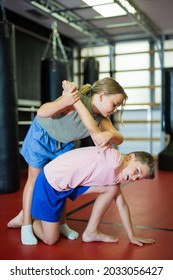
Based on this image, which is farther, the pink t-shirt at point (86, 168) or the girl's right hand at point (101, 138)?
the pink t-shirt at point (86, 168)

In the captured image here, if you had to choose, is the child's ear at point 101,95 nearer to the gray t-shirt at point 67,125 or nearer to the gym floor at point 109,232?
the gray t-shirt at point 67,125

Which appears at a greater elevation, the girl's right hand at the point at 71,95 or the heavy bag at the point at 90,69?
the heavy bag at the point at 90,69

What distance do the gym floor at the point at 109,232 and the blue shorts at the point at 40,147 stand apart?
18.8 inches

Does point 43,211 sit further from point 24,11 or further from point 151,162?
point 24,11

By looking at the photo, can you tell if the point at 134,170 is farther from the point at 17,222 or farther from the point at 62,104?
the point at 17,222

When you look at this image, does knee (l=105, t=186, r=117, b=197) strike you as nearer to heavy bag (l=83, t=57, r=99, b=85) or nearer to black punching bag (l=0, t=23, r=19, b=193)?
black punching bag (l=0, t=23, r=19, b=193)

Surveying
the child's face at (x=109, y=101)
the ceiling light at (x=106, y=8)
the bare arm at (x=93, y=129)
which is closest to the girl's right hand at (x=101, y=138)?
the bare arm at (x=93, y=129)

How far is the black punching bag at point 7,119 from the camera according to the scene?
3471mm

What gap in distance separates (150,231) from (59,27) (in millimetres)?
5364

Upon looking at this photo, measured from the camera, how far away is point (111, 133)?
1732 mm

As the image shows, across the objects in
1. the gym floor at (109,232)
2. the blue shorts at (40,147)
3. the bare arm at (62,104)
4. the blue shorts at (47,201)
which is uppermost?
the bare arm at (62,104)

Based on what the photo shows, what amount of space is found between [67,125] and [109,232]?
78 centimetres

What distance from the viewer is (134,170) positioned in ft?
5.71

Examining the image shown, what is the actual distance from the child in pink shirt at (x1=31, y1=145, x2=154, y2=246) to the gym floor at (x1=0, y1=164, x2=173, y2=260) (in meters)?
0.08
